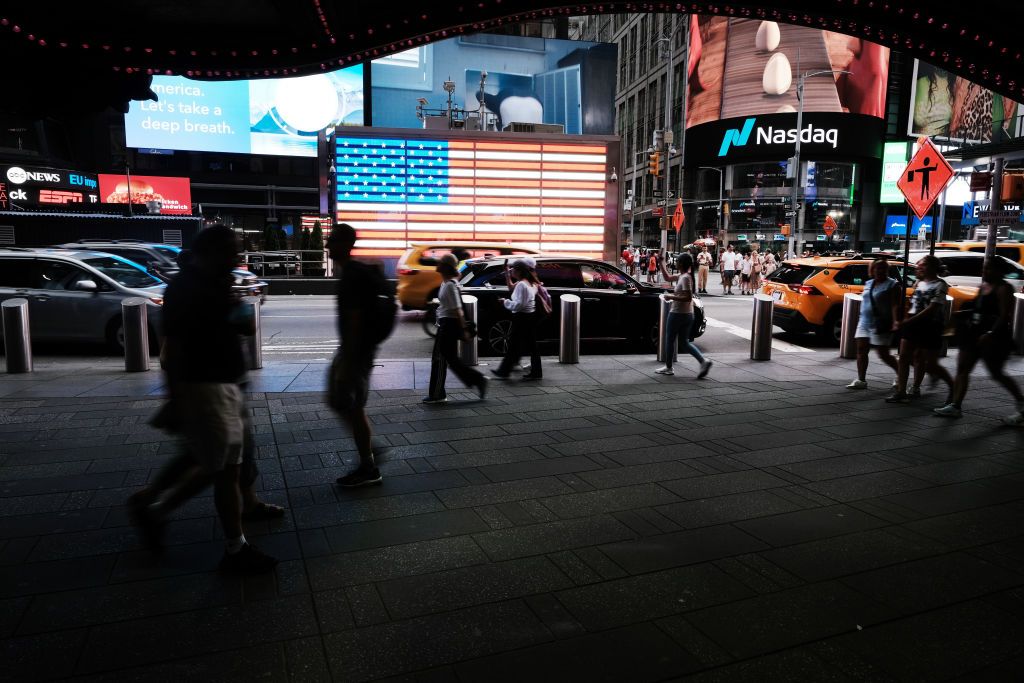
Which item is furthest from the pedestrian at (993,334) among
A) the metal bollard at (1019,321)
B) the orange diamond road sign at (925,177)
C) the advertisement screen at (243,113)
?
the advertisement screen at (243,113)

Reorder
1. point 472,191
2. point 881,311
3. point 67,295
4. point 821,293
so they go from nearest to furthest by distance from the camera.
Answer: point 881,311
point 67,295
point 821,293
point 472,191

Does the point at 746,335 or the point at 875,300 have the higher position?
the point at 875,300

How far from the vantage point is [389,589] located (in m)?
3.60

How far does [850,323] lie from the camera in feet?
37.1

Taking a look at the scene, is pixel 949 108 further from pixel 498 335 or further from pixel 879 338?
pixel 498 335

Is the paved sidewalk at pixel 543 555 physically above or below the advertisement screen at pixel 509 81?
below

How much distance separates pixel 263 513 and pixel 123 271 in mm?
9852

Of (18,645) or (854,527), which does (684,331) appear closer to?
(854,527)

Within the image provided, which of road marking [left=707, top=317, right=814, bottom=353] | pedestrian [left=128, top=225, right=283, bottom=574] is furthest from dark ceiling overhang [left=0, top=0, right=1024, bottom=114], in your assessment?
road marking [left=707, top=317, right=814, bottom=353]

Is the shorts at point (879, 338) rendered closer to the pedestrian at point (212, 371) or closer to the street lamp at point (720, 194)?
the pedestrian at point (212, 371)

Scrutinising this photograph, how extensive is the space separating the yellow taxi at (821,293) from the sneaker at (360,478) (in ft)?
32.8

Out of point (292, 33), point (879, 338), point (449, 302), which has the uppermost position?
point (292, 33)

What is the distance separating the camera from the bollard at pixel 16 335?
9.36m

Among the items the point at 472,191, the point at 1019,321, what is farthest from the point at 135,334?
the point at 1019,321
